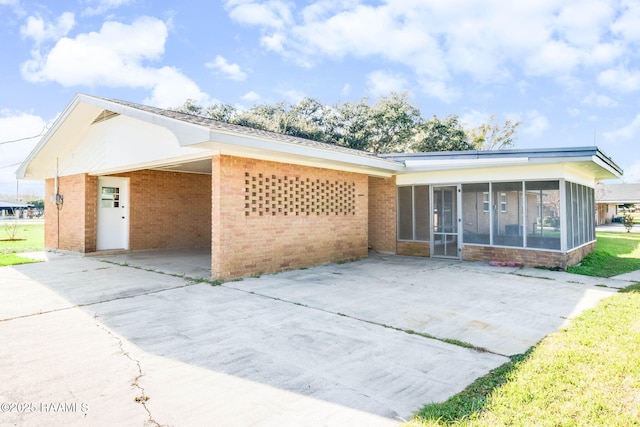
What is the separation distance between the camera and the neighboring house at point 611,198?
39844 millimetres

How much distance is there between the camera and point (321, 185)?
10.4m

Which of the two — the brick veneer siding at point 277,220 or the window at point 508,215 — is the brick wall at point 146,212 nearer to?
the brick veneer siding at point 277,220

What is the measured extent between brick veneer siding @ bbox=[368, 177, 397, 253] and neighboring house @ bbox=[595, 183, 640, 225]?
1406 inches

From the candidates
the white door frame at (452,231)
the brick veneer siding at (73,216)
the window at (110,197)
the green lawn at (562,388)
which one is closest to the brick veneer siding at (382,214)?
the white door frame at (452,231)

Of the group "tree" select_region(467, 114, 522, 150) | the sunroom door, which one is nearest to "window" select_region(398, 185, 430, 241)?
the sunroom door

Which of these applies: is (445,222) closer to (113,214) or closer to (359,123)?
(113,214)

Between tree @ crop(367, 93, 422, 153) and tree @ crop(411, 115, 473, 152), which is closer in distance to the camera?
tree @ crop(411, 115, 473, 152)

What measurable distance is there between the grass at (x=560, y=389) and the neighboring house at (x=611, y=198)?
4197 centimetres

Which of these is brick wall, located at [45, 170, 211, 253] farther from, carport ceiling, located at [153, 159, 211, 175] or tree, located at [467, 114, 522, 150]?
tree, located at [467, 114, 522, 150]

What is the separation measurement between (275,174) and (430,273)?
440 centimetres

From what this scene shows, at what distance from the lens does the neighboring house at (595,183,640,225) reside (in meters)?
39.8

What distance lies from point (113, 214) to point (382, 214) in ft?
29.3

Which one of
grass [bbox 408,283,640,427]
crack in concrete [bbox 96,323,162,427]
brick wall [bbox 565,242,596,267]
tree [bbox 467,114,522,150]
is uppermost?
tree [bbox 467,114,522,150]

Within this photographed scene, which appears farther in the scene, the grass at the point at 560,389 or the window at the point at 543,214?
the window at the point at 543,214
